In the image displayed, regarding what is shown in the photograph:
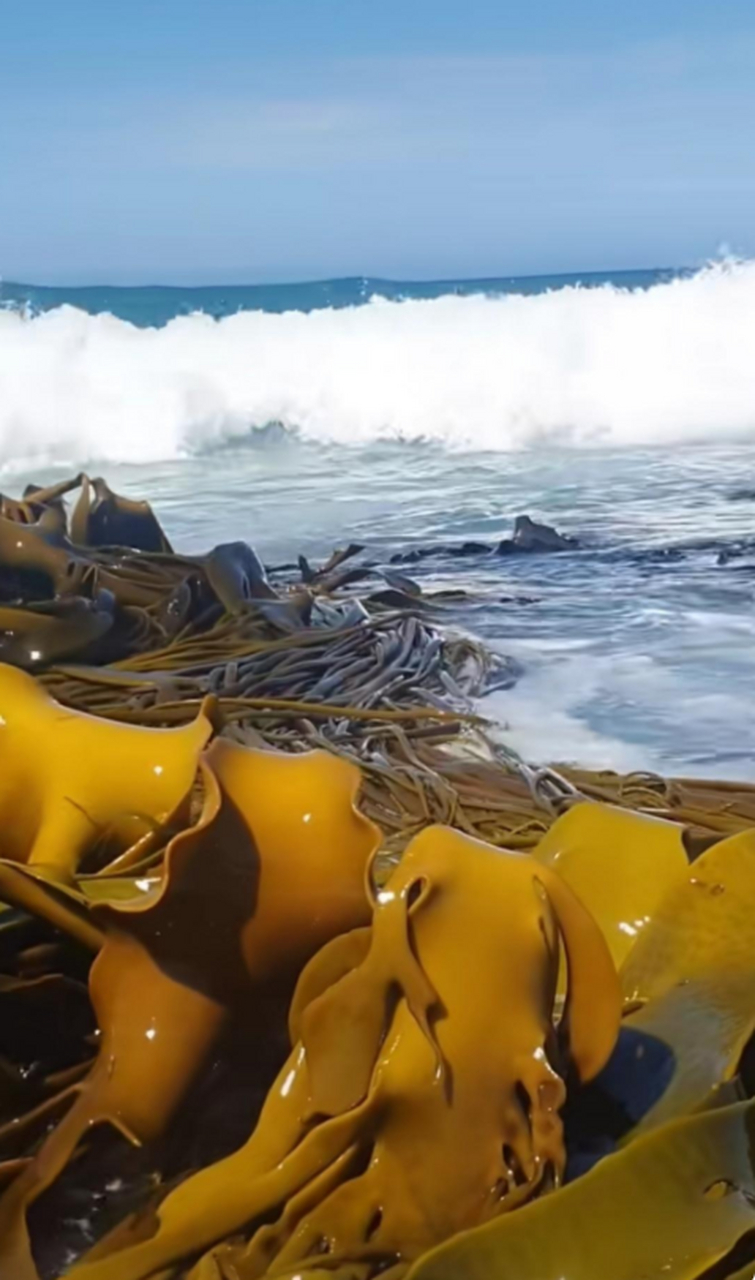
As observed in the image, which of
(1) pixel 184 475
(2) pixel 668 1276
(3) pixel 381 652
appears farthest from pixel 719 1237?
(1) pixel 184 475

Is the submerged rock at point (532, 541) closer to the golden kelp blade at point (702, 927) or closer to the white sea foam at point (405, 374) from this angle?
the golden kelp blade at point (702, 927)

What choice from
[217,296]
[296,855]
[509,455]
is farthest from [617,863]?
[217,296]

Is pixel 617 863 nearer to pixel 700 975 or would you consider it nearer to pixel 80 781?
pixel 700 975

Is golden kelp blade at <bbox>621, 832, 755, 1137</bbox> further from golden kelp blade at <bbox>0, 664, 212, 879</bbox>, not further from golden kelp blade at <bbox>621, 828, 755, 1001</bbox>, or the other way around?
golden kelp blade at <bbox>0, 664, 212, 879</bbox>

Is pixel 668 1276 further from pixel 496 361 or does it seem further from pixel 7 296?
pixel 7 296

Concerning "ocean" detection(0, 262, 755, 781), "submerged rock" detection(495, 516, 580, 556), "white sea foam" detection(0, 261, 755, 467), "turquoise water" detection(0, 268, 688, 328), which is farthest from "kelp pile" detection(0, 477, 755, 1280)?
"turquoise water" detection(0, 268, 688, 328)

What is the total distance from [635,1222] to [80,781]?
82 cm

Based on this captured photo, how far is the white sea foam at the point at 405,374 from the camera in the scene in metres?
10.8

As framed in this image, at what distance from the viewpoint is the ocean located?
12.3ft

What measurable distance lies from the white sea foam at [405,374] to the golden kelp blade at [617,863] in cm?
853

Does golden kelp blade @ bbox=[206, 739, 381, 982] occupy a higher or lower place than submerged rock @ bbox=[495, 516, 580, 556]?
higher

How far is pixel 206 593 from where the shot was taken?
12.6 feet

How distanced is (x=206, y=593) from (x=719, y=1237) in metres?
2.82

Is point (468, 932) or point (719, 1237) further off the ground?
point (468, 932)
